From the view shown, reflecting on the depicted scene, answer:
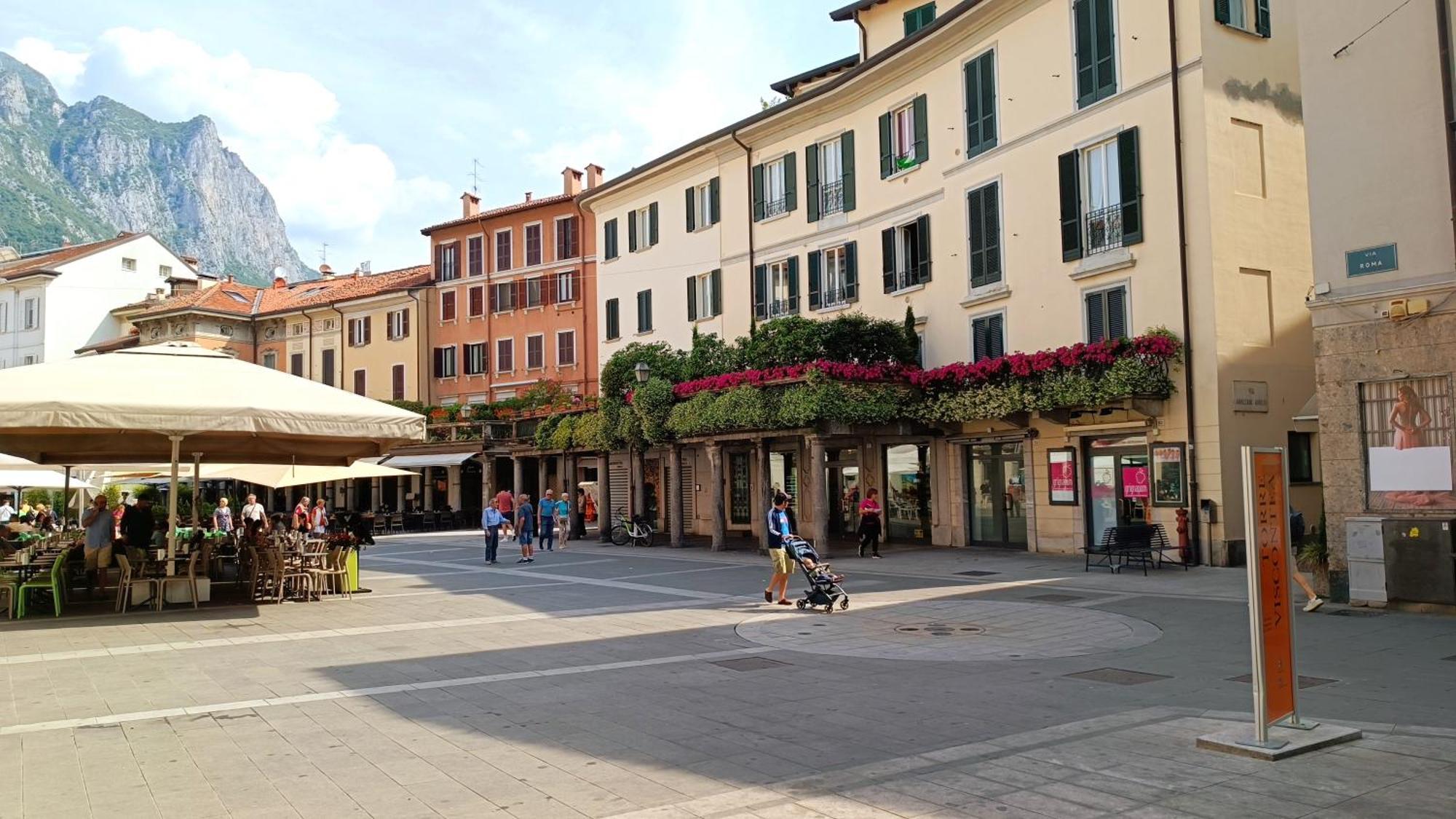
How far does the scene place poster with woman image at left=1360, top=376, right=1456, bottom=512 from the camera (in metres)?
12.4

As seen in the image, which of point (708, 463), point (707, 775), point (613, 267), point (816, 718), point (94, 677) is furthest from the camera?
point (613, 267)

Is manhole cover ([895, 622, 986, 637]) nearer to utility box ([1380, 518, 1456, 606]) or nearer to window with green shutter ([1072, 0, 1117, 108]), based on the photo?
utility box ([1380, 518, 1456, 606])

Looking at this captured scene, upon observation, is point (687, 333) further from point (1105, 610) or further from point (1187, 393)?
point (1105, 610)

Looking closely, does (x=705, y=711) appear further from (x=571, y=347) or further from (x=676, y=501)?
(x=571, y=347)

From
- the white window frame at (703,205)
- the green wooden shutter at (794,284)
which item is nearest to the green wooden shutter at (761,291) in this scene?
the green wooden shutter at (794,284)

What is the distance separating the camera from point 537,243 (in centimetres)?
4628

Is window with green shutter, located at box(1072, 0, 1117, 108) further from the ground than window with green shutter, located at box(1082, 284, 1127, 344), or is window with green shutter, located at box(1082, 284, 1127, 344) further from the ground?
window with green shutter, located at box(1072, 0, 1117, 108)

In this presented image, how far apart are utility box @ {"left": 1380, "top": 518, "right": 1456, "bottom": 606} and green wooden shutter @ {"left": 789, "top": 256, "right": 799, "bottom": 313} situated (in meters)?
18.6

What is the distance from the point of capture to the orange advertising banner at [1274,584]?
20.9ft

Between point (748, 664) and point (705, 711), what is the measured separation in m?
2.26

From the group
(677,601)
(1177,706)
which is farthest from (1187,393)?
(1177,706)

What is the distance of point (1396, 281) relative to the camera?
42.2 feet

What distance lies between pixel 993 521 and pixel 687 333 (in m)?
13.2

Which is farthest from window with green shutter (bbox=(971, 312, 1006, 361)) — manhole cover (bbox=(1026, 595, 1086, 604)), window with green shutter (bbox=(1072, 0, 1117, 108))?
manhole cover (bbox=(1026, 595, 1086, 604))
